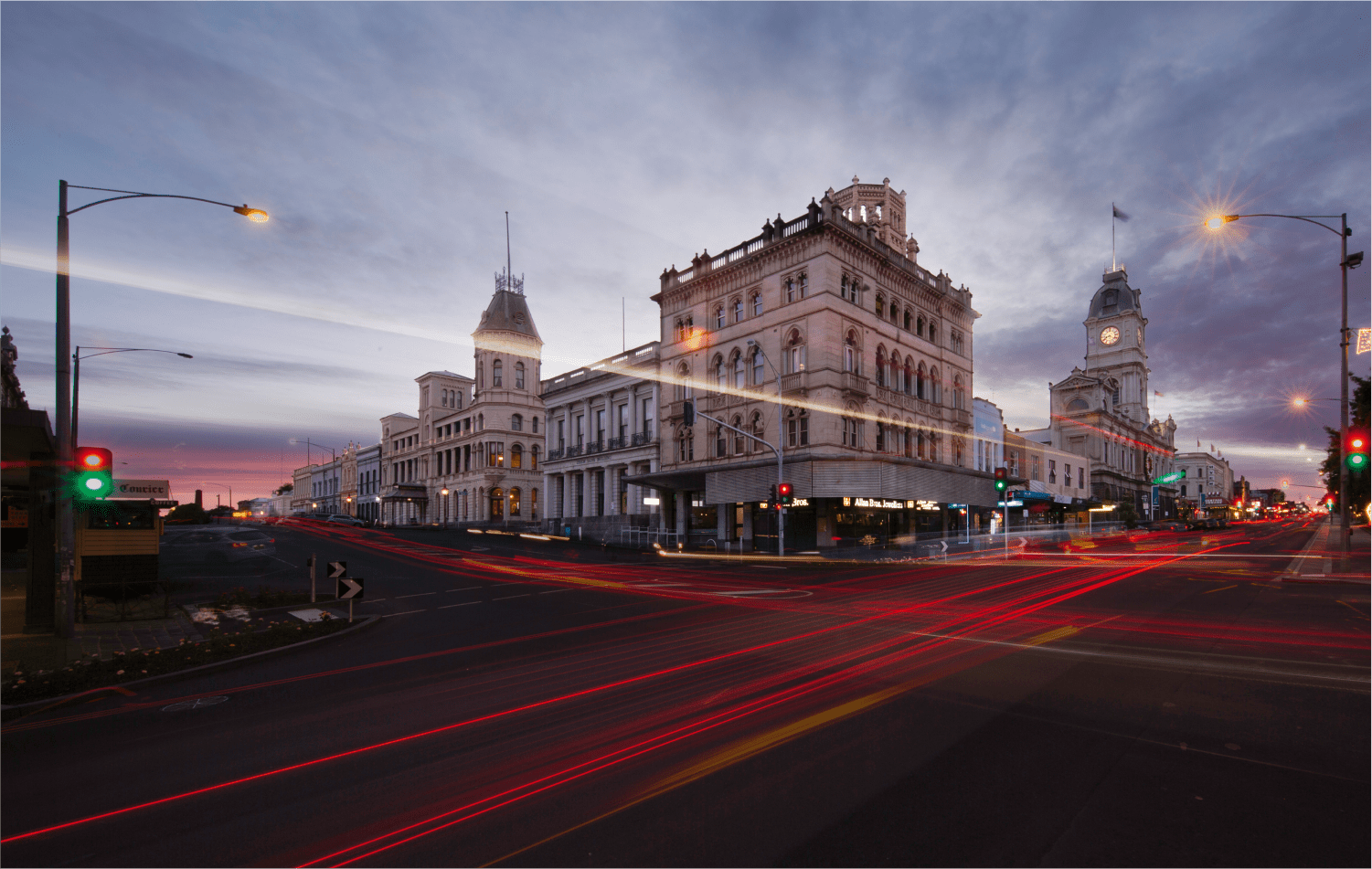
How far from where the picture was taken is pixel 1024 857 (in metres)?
4.23

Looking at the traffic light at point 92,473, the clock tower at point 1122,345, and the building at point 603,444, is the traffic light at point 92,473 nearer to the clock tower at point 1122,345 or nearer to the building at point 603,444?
the building at point 603,444

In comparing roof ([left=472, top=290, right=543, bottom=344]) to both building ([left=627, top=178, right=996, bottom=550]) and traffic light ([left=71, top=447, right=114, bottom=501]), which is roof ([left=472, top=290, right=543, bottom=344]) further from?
traffic light ([left=71, top=447, right=114, bottom=501])

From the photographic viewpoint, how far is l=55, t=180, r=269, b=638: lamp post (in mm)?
11945

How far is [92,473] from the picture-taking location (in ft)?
38.0

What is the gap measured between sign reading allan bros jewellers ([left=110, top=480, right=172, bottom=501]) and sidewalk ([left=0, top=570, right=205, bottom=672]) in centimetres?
432

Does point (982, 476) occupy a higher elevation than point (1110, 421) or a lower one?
lower

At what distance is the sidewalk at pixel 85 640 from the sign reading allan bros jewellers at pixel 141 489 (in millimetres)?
4317

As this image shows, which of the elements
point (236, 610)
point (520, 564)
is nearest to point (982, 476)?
point (520, 564)

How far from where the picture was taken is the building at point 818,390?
37.4 metres

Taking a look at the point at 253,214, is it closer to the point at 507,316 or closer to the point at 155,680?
the point at 155,680

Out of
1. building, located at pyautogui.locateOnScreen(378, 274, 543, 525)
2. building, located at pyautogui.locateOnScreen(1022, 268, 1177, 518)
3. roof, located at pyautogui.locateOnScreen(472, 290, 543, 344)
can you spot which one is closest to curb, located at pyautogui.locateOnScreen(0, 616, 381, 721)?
building, located at pyautogui.locateOnScreen(378, 274, 543, 525)

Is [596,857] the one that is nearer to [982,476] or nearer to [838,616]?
[838,616]

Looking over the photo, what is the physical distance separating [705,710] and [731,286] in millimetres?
38195

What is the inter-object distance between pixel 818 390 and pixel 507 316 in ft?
173
